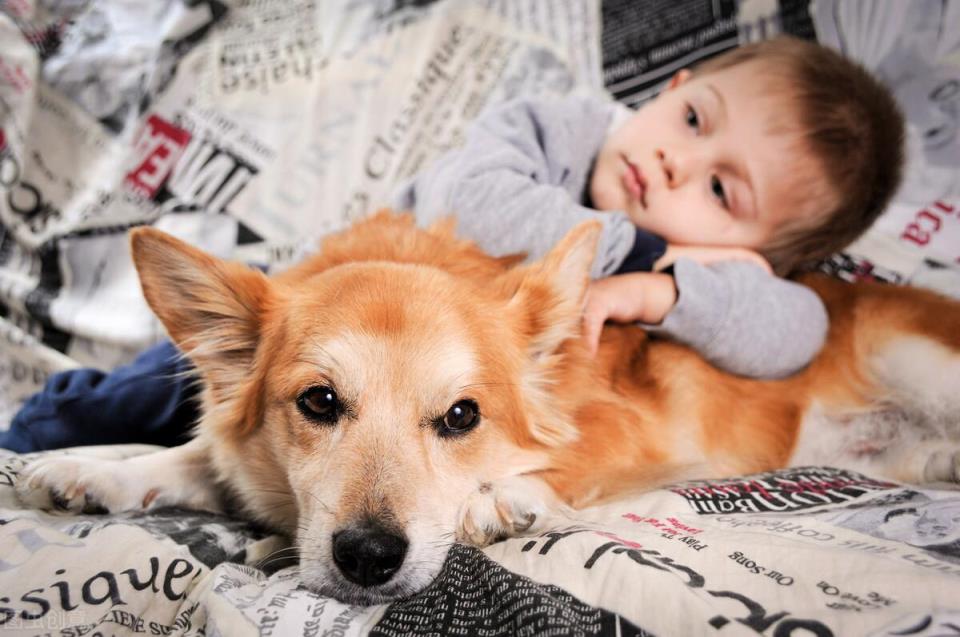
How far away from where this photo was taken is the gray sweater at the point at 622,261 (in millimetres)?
1512

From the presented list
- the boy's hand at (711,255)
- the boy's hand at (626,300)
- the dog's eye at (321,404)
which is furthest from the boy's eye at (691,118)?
the dog's eye at (321,404)

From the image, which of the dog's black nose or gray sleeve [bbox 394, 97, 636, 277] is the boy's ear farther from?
the dog's black nose

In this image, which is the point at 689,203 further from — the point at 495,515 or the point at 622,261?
the point at 495,515

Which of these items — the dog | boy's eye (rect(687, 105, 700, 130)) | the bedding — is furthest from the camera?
the bedding

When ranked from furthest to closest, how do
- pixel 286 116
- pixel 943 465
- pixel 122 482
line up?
pixel 286 116
pixel 943 465
pixel 122 482

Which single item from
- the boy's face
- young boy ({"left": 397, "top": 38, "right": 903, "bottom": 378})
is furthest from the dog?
the boy's face

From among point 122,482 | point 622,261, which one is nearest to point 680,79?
point 622,261

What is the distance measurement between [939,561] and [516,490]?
→ 631 millimetres

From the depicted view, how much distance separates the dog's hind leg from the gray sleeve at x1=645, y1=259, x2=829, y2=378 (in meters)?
1.07

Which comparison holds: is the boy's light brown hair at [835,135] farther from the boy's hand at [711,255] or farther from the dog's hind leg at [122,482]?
the dog's hind leg at [122,482]

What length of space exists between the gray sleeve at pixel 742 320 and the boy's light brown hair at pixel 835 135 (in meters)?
0.23

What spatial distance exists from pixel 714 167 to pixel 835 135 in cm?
30

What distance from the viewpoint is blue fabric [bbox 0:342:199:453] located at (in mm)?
1490

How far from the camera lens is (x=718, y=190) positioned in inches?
67.7
